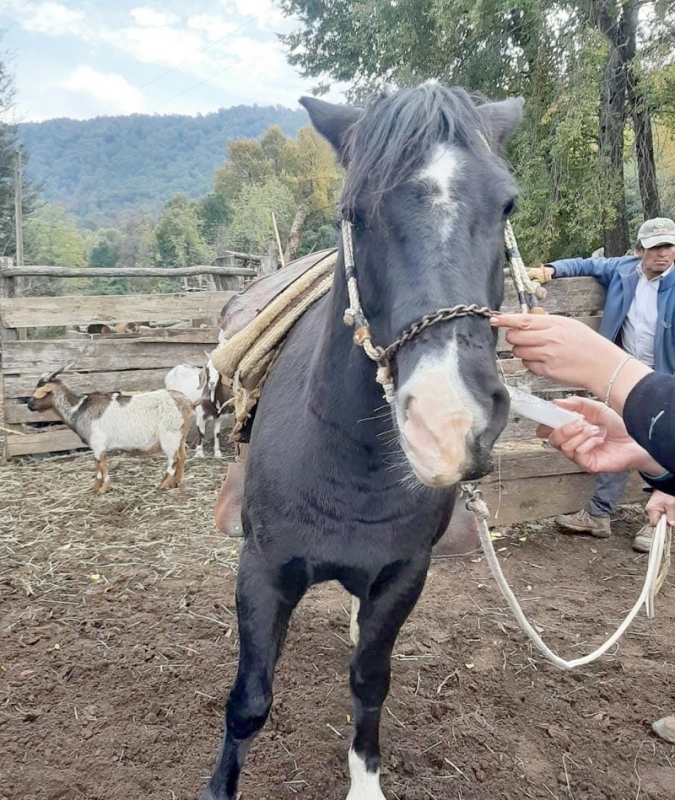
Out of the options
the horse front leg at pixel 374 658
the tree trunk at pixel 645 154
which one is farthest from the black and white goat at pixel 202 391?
the tree trunk at pixel 645 154

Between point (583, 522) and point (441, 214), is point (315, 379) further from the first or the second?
point (583, 522)

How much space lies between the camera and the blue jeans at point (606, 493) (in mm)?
4418

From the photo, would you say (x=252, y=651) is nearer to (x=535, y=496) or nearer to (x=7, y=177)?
(x=535, y=496)

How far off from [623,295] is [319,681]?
3231 mm

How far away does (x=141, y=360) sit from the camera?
22.2ft

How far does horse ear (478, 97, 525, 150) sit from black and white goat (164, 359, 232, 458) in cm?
517

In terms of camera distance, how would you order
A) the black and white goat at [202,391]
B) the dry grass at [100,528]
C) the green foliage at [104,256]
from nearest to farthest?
1. the dry grass at [100,528]
2. the black and white goat at [202,391]
3. the green foliage at [104,256]

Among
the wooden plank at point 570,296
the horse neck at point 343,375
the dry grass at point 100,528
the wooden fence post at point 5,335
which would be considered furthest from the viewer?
the wooden fence post at point 5,335

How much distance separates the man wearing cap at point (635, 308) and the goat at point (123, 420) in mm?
3335

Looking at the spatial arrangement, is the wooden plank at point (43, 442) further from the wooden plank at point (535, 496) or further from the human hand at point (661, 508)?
the human hand at point (661, 508)

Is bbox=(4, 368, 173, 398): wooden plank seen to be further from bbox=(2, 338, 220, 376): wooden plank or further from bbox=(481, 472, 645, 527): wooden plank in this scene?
bbox=(481, 472, 645, 527): wooden plank

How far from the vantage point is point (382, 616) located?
78.2 inches

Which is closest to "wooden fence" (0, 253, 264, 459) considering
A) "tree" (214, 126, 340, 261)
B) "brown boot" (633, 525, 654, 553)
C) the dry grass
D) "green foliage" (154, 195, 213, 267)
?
the dry grass

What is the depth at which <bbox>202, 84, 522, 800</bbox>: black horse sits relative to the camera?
1157 millimetres
